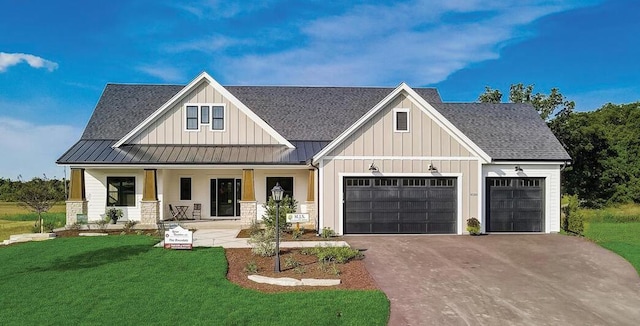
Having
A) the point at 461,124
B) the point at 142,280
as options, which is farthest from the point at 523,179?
the point at 142,280

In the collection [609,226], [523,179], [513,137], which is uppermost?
[513,137]

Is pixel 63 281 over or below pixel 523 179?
below

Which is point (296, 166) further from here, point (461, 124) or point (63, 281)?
point (63, 281)

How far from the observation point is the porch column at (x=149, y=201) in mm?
18203

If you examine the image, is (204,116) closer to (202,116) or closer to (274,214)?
(202,116)

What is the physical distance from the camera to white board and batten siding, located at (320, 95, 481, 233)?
16.1 metres

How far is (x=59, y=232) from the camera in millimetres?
16891

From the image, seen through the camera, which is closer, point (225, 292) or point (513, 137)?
point (225, 292)

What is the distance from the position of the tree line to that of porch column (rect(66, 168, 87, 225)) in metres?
31.5

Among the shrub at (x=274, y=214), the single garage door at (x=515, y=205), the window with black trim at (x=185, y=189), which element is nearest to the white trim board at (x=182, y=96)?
the window with black trim at (x=185, y=189)

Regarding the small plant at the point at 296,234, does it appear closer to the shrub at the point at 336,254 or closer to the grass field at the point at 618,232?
the shrub at the point at 336,254

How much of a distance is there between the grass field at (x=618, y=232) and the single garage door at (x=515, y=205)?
83.9 inches

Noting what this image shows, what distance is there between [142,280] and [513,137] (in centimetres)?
1595

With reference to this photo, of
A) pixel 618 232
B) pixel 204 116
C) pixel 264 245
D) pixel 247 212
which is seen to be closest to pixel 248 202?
pixel 247 212
